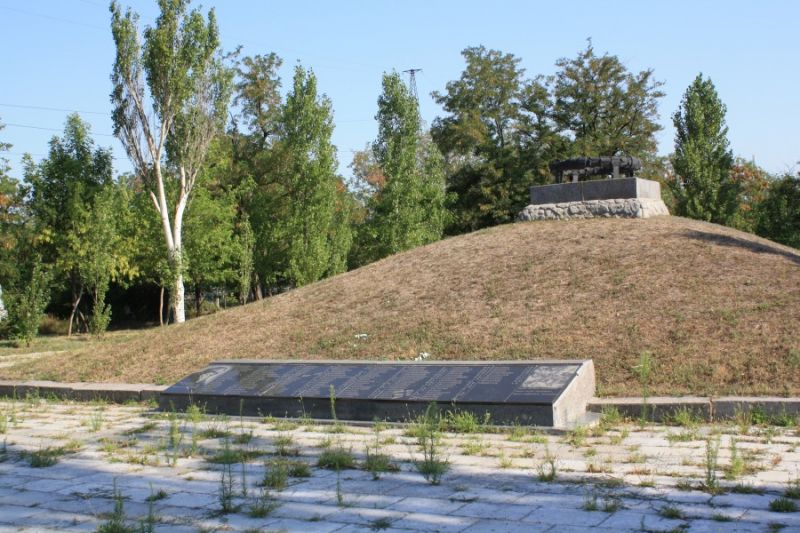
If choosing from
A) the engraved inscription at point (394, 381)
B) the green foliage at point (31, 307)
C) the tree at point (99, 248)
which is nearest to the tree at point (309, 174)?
the tree at point (99, 248)

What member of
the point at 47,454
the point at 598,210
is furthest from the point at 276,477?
the point at 598,210

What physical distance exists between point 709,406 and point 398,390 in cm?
299

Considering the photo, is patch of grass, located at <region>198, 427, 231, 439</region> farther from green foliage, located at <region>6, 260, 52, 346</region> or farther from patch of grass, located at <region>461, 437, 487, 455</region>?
green foliage, located at <region>6, 260, 52, 346</region>

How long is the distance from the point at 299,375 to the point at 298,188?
21.1 metres

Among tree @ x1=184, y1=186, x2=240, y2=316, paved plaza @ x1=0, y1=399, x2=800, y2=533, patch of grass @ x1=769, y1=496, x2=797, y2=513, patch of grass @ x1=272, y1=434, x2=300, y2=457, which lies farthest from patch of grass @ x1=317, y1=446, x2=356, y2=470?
tree @ x1=184, y1=186, x2=240, y2=316

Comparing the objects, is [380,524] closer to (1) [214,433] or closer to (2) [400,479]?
(2) [400,479]

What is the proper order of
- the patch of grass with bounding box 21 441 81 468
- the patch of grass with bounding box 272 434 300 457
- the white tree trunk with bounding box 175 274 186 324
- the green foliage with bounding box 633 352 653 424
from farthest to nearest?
1. the white tree trunk with bounding box 175 274 186 324
2. the green foliage with bounding box 633 352 653 424
3. the patch of grass with bounding box 272 434 300 457
4. the patch of grass with bounding box 21 441 81 468

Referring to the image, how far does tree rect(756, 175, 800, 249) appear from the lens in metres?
29.1

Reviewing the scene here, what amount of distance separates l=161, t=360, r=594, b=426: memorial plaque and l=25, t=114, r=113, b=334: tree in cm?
1900

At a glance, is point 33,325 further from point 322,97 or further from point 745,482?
point 745,482

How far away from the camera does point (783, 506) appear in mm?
4449

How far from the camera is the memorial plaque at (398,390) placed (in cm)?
738

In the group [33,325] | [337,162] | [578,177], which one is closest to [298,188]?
[337,162]

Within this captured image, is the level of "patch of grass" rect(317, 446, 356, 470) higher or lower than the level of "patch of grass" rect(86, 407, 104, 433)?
lower
